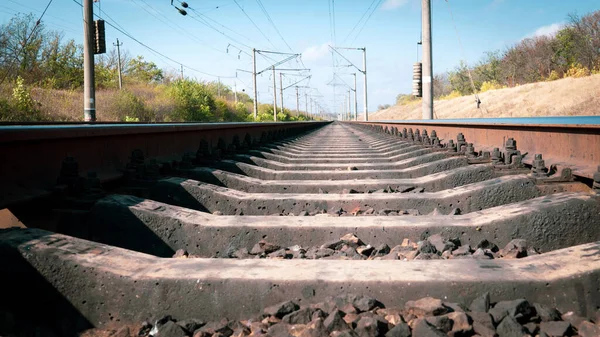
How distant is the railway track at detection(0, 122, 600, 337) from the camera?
1436 millimetres

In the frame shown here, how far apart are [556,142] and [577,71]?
36.4 metres

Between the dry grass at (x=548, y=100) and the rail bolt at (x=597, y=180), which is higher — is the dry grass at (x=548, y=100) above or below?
above

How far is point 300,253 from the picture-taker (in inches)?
85.7

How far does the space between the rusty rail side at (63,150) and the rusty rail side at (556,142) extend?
286 cm

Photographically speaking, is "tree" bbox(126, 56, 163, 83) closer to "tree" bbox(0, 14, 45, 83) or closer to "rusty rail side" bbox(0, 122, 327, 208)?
"tree" bbox(0, 14, 45, 83)

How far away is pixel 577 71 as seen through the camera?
113 ft

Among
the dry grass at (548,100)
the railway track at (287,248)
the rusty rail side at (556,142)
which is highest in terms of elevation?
the dry grass at (548,100)

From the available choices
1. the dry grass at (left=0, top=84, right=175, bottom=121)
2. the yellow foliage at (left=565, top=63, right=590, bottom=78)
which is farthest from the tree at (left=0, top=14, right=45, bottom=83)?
the yellow foliage at (left=565, top=63, right=590, bottom=78)

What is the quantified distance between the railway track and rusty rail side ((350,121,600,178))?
2 centimetres

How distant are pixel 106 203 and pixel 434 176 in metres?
2.56

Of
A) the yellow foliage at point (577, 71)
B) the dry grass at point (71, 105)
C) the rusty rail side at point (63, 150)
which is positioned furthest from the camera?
the yellow foliage at point (577, 71)

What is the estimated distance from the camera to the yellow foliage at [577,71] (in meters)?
33.5

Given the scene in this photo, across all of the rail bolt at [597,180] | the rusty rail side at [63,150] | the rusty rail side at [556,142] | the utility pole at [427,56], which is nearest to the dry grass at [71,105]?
the utility pole at [427,56]

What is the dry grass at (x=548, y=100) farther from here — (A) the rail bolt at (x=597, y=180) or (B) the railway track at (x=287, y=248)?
(A) the rail bolt at (x=597, y=180)
